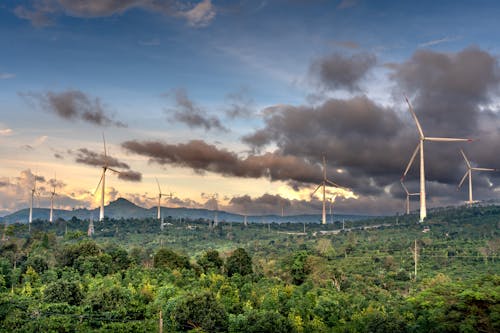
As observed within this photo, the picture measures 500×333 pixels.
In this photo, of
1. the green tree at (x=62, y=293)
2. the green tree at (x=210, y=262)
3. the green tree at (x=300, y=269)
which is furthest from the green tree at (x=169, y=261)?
the green tree at (x=62, y=293)

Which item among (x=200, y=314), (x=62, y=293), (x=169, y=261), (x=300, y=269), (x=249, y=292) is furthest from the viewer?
(x=169, y=261)

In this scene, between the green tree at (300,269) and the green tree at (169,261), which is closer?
the green tree at (300,269)

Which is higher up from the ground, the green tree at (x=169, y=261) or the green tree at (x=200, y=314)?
the green tree at (x=169, y=261)

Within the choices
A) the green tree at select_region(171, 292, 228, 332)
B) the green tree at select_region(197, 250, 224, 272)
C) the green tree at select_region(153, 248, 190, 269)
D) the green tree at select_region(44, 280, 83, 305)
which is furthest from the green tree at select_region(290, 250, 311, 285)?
the green tree at select_region(171, 292, 228, 332)

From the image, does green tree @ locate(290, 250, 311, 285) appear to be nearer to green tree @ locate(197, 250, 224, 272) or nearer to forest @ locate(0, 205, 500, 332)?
forest @ locate(0, 205, 500, 332)

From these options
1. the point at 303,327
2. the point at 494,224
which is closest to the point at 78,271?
the point at 303,327

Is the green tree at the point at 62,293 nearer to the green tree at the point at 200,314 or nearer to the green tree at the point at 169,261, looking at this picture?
the green tree at the point at 200,314

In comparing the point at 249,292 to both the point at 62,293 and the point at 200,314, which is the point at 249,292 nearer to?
the point at 200,314

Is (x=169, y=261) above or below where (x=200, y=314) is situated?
above

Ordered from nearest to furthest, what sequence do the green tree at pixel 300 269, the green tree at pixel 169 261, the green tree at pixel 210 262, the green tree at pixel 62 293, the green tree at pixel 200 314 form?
the green tree at pixel 200 314 → the green tree at pixel 62 293 → the green tree at pixel 300 269 → the green tree at pixel 169 261 → the green tree at pixel 210 262

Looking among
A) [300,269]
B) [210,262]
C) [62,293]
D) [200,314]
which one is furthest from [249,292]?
[210,262]

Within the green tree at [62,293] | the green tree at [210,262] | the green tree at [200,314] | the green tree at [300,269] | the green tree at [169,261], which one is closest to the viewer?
the green tree at [200,314]
